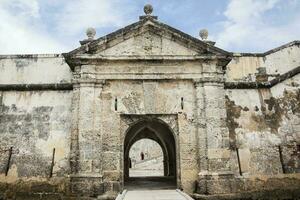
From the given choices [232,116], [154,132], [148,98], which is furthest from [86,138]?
[154,132]

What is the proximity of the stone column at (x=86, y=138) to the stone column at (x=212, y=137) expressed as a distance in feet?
9.08

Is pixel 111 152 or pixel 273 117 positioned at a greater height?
pixel 273 117

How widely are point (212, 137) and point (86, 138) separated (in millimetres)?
3451

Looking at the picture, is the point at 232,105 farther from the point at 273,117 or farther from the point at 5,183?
the point at 5,183

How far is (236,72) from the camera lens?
13.5 meters

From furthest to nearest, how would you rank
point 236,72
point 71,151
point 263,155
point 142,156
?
point 142,156 < point 236,72 < point 263,155 < point 71,151

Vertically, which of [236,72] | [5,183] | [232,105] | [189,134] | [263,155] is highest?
[236,72]

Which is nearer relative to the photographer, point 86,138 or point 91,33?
point 86,138

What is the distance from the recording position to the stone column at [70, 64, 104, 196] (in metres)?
8.97

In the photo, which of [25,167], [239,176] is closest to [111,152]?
[25,167]

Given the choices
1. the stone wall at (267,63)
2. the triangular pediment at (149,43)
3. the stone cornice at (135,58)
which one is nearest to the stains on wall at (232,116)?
the stone cornice at (135,58)

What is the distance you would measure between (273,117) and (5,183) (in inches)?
318

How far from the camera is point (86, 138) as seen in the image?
30.6 ft

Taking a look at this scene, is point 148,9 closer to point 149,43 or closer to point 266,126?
point 149,43
